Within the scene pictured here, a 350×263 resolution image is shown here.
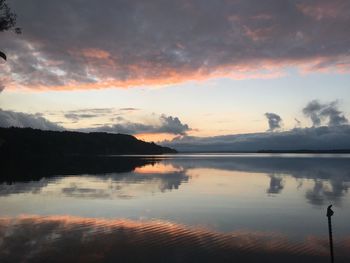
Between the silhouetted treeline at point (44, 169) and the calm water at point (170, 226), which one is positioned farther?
the silhouetted treeline at point (44, 169)

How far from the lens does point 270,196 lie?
4731cm

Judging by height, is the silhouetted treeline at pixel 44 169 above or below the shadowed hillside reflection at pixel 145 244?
above

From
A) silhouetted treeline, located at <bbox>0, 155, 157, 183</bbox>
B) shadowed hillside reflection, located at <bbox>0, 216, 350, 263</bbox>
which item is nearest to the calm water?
shadowed hillside reflection, located at <bbox>0, 216, 350, 263</bbox>

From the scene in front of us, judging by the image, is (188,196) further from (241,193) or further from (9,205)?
(9,205)

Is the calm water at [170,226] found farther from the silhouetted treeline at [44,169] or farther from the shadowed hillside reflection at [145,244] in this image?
the silhouetted treeline at [44,169]

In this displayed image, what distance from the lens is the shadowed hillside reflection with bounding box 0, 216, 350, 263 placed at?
21.0 meters

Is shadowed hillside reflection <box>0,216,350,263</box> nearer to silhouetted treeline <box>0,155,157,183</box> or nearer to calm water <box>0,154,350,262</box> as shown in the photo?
calm water <box>0,154,350,262</box>

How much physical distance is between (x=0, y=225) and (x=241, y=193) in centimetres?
3125

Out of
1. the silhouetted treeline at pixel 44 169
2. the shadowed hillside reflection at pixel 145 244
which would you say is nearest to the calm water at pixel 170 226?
the shadowed hillside reflection at pixel 145 244

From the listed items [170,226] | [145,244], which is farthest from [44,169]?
[145,244]

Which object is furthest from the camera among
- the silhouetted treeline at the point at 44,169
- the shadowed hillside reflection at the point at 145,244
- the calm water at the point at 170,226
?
the silhouetted treeline at the point at 44,169

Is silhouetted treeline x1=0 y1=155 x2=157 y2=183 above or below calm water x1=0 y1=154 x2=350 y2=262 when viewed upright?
above

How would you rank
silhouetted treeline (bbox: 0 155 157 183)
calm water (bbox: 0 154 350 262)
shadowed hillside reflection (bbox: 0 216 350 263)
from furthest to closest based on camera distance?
1. silhouetted treeline (bbox: 0 155 157 183)
2. calm water (bbox: 0 154 350 262)
3. shadowed hillside reflection (bbox: 0 216 350 263)

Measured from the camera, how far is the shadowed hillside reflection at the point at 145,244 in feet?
68.9
